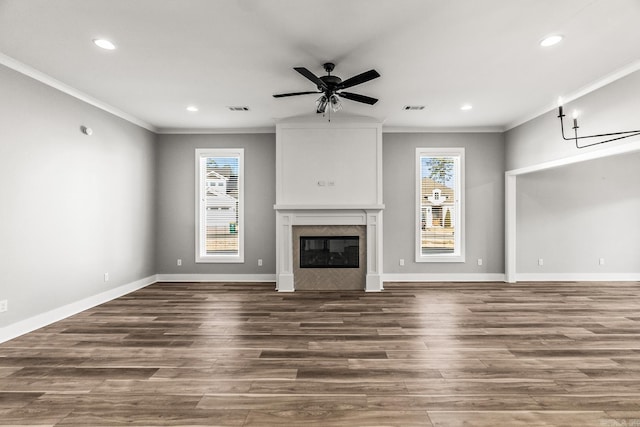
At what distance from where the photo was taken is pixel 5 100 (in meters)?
3.23

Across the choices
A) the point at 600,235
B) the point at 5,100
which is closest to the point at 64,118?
the point at 5,100

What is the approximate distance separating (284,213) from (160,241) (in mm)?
2590

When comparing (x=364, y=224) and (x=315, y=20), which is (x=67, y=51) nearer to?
(x=315, y=20)

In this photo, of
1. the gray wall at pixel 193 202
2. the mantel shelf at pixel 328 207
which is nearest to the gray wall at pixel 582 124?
the mantel shelf at pixel 328 207

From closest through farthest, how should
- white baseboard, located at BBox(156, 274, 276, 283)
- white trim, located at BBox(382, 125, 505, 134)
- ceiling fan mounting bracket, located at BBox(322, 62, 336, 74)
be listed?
ceiling fan mounting bracket, located at BBox(322, 62, 336, 74) < white trim, located at BBox(382, 125, 505, 134) < white baseboard, located at BBox(156, 274, 276, 283)

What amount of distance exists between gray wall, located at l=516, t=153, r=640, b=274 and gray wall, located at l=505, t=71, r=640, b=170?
2.52ft

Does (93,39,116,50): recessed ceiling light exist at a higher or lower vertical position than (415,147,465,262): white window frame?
higher

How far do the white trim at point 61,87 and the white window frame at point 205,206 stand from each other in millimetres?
1215

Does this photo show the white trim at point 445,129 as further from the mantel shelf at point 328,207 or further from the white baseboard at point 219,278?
the white baseboard at point 219,278

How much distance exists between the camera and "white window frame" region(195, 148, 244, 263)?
6.11 meters

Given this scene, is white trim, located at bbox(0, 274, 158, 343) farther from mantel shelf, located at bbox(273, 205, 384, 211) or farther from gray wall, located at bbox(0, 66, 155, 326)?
mantel shelf, located at bbox(273, 205, 384, 211)

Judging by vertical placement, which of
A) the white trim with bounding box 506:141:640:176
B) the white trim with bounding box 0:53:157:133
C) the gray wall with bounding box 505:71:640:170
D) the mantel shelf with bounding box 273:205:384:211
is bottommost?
the mantel shelf with bounding box 273:205:384:211

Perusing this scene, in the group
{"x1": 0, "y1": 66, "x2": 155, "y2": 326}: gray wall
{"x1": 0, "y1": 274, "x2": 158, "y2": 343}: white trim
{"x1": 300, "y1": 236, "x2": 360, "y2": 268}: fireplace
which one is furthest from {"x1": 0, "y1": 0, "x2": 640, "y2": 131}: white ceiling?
{"x1": 0, "y1": 274, "x2": 158, "y2": 343}: white trim

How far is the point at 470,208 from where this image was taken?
6.05 m
